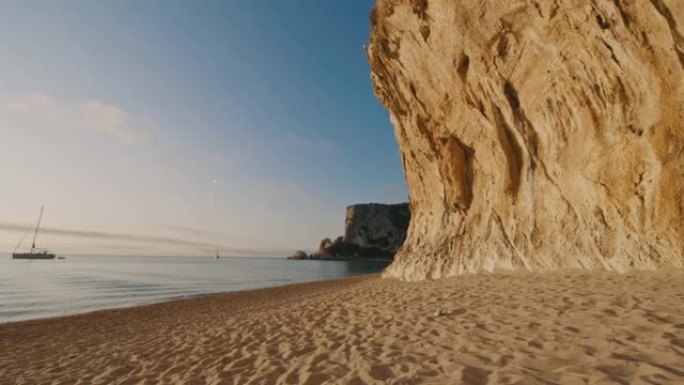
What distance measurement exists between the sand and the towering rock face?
191cm

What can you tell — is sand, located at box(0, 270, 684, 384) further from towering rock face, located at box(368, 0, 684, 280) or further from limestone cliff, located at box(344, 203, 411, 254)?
limestone cliff, located at box(344, 203, 411, 254)

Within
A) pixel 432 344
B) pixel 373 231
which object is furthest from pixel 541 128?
pixel 373 231

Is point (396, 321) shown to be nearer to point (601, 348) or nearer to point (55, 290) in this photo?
point (601, 348)

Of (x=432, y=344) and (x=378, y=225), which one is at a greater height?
(x=378, y=225)

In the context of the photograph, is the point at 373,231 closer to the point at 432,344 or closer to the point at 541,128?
the point at 541,128

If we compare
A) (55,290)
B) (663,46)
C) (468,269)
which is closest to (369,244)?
(55,290)

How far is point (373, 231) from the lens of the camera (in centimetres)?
11575

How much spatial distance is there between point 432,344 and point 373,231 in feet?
364

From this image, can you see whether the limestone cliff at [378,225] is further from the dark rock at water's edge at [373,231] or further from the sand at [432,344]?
the sand at [432,344]

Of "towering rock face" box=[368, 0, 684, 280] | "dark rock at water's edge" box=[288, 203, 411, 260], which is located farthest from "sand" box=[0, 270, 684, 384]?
"dark rock at water's edge" box=[288, 203, 411, 260]

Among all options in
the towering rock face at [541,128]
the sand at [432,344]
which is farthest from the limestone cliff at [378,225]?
the sand at [432,344]

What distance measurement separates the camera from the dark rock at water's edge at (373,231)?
112938 mm

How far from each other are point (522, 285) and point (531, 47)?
8.28 m

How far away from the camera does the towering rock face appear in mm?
9031
